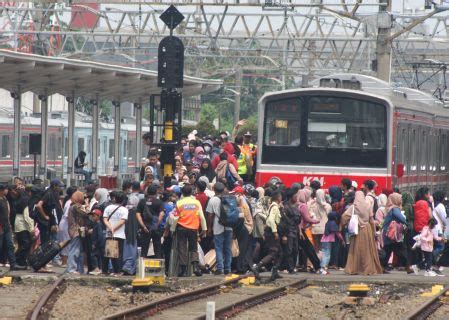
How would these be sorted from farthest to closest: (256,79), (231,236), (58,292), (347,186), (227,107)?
1. (227,107)
2. (256,79)
3. (347,186)
4. (231,236)
5. (58,292)

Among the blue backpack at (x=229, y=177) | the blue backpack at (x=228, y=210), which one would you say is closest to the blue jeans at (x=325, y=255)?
the blue backpack at (x=228, y=210)

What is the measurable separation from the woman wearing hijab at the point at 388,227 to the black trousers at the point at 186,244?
3225mm

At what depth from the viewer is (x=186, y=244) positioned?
756 inches

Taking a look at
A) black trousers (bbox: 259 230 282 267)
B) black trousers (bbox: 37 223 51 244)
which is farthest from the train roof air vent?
black trousers (bbox: 37 223 51 244)

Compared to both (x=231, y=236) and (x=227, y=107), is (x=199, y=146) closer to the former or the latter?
(x=231, y=236)

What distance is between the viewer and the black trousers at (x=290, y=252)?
19.7 metres

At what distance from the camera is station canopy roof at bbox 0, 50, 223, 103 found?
84.4ft

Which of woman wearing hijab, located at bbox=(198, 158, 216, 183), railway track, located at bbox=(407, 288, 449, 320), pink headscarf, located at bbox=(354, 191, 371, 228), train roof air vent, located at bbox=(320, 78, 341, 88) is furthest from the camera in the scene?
train roof air vent, located at bbox=(320, 78, 341, 88)

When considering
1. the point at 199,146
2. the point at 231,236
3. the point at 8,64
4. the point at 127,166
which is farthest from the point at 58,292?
the point at 127,166

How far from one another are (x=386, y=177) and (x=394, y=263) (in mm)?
2877

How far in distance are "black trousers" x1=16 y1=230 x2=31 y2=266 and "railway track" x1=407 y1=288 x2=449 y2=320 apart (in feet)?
21.0

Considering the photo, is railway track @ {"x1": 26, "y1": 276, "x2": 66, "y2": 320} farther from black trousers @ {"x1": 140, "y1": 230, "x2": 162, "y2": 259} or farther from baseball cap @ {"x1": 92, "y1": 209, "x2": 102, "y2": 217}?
black trousers @ {"x1": 140, "y1": 230, "x2": 162, "y2": 259}

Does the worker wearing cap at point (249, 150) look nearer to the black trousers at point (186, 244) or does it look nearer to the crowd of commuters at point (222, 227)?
the crowd of commuters at point (222, 227)

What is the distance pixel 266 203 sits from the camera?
19797 mm
